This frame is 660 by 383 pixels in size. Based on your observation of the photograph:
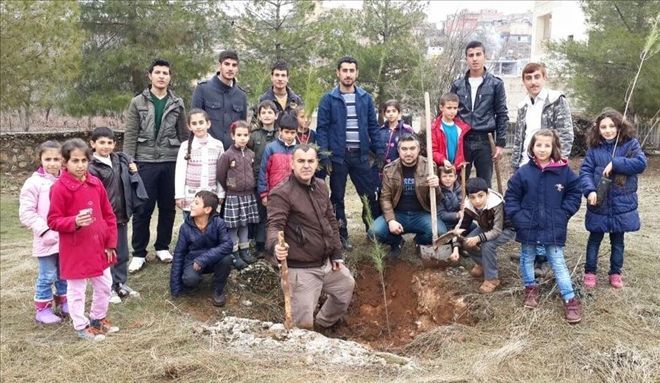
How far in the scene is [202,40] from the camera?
1644 centimetres

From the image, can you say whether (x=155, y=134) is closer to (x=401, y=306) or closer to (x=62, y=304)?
(x=62, y=304)

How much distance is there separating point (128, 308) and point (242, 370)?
5.82ft

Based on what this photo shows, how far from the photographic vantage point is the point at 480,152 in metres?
5.86

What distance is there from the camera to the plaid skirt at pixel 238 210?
549 centimetres

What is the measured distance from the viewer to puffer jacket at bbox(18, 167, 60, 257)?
4723mm

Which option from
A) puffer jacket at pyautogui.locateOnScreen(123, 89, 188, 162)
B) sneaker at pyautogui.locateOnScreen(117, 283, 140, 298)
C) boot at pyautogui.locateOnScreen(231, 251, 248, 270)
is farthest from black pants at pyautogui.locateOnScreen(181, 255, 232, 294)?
puffer jacket at pyautogui.locateOnScreen(123, 89, 188, 162)

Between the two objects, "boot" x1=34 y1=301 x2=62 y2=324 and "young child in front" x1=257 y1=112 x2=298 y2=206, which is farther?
"young child in front" x1=257 y1=112 x2=298 y2=206

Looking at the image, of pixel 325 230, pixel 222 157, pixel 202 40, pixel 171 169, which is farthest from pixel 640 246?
pixel 202 40

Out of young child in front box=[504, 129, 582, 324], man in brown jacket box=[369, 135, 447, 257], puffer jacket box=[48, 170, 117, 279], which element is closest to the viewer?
puffer jacket box=[48, 170, 117, 279]

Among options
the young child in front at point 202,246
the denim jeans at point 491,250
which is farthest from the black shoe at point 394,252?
the young child in front at point 202,246

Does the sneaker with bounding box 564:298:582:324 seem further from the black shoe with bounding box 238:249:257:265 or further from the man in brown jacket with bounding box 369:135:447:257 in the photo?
the black shoe with bounding box 238:249:257:265

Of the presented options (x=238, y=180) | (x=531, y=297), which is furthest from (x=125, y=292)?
(x=531, y=297)

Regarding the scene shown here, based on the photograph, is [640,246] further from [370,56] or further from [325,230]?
[370,56]

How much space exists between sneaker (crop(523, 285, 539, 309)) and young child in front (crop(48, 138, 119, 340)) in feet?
11.2
